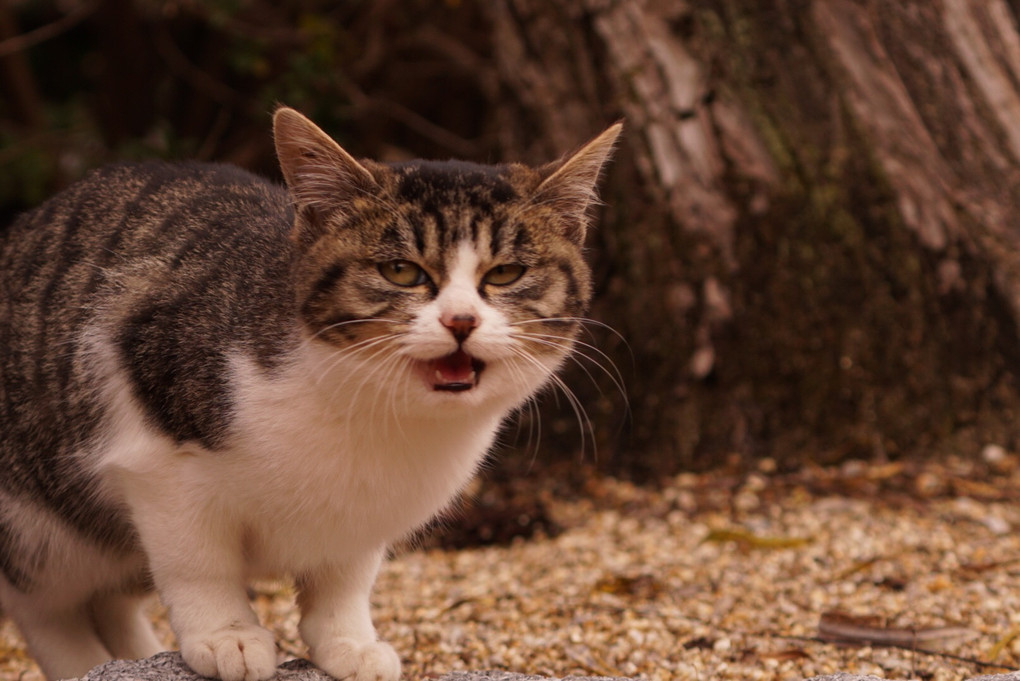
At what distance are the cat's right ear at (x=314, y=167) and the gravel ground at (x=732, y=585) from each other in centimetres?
124

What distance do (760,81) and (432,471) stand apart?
2.57 m

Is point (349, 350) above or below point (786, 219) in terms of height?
below

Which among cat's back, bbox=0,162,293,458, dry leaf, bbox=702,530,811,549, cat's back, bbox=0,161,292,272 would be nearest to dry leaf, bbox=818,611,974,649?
dry leaf, bbox=702,530,811,549

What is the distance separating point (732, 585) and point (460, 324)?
1746 mm

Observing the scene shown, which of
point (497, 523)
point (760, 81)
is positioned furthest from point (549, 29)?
point (497, 523)

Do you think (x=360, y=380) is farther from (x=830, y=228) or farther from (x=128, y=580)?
(x=830, y=228)

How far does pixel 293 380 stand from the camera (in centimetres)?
246

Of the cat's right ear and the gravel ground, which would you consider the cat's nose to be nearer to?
the cat's right ear

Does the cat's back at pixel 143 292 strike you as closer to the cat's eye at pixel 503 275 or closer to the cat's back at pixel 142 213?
the cat's back at pixel 142 213

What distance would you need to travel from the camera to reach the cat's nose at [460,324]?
2.27m

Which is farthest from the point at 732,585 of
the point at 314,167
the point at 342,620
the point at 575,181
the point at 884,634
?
the point at 314,167

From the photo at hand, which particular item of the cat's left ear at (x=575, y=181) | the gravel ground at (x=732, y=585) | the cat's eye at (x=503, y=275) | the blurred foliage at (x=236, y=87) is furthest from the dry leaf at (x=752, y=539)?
the blurred foliage at (x=236, y=87)

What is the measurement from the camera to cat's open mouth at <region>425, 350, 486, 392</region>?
2.34 metres

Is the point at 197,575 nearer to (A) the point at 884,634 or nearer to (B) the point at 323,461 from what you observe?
(B) the point at 323,461
